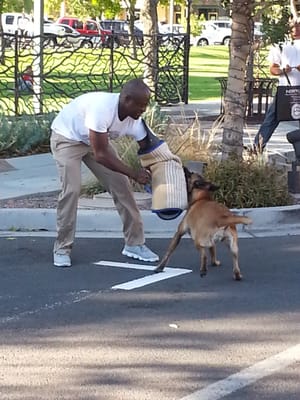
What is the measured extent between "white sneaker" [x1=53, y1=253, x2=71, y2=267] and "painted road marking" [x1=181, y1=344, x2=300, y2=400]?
97.5 inches

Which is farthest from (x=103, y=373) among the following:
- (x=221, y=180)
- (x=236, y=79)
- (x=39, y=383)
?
(x=236, y=79)

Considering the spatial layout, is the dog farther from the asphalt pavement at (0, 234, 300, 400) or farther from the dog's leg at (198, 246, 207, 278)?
the asphalt pavement at (0, 234, 300, 400)

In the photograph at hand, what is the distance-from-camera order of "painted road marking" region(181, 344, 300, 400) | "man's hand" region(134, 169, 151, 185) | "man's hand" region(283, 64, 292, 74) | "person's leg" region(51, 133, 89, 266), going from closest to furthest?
1. "painted road marking" region(181, 344, 300, 400)
2. "man's hand" region(134, 169, 151, 185)
3. "person's leg" region(51, 133, 89, 266)
4. "man's hand" region(283, 64, 292, 74)

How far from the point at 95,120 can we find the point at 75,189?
0.69 m

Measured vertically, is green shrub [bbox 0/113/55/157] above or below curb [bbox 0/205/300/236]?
above

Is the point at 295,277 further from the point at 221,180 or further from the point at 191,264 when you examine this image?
the point at 221,180

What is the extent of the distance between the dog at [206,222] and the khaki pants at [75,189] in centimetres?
53

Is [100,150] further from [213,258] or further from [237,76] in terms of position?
[237,76]

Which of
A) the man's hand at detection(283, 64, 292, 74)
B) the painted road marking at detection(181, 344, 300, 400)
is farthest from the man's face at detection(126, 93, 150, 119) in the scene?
the man's hand at detection(283, 64, 292, 74)

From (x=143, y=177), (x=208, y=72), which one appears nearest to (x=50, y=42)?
(x=143, y=177)

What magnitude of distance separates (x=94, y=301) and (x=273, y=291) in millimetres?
1328

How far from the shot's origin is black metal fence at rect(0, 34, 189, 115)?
49.4ft

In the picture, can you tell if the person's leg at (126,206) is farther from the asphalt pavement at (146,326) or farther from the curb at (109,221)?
the curb at (109,221)

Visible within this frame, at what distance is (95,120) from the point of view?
22.8 ft
